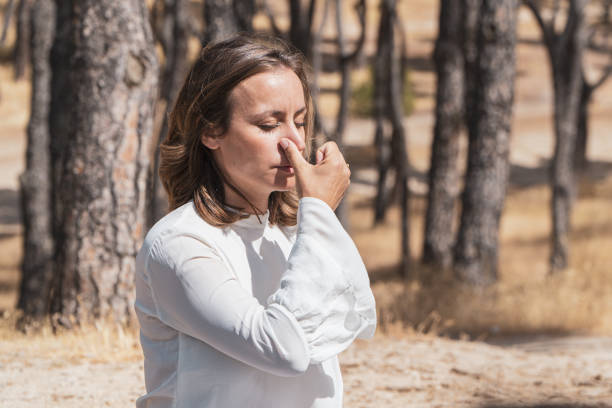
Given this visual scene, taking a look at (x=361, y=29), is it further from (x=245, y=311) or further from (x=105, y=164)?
(x=245, y=311)

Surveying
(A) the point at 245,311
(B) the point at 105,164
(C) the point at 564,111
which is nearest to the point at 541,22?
(C) the point at 564,111

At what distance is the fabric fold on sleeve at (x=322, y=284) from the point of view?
1961 mm

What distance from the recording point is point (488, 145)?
10.4m

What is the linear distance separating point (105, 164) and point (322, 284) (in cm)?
403

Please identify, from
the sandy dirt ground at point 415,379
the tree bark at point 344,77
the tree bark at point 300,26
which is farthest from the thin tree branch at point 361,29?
the sandy dirt ground at point 415,379

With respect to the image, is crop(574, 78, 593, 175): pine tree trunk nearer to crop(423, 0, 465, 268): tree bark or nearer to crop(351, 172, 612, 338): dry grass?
crop(351, 172, 612, 338): dry grass

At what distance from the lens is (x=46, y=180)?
38.8 ft

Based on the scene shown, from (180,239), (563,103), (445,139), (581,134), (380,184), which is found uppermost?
(180,239)

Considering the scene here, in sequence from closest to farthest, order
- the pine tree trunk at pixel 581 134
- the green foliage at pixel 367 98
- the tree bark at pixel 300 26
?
the tree bark at pixel 300 26, the pine tree trunk at pixel 581 134, the green foliage at pixel 367 98

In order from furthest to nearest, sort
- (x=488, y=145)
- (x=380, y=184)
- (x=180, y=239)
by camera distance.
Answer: (x=380, y=184)
(x=488, y=145)
(x=180, y=239)

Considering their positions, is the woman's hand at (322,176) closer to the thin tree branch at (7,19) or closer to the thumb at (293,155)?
the thumb at (293,155)

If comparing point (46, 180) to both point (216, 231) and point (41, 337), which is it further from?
point (216, 231)

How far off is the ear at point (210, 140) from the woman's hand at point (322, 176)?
221mm

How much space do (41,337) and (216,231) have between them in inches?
158
